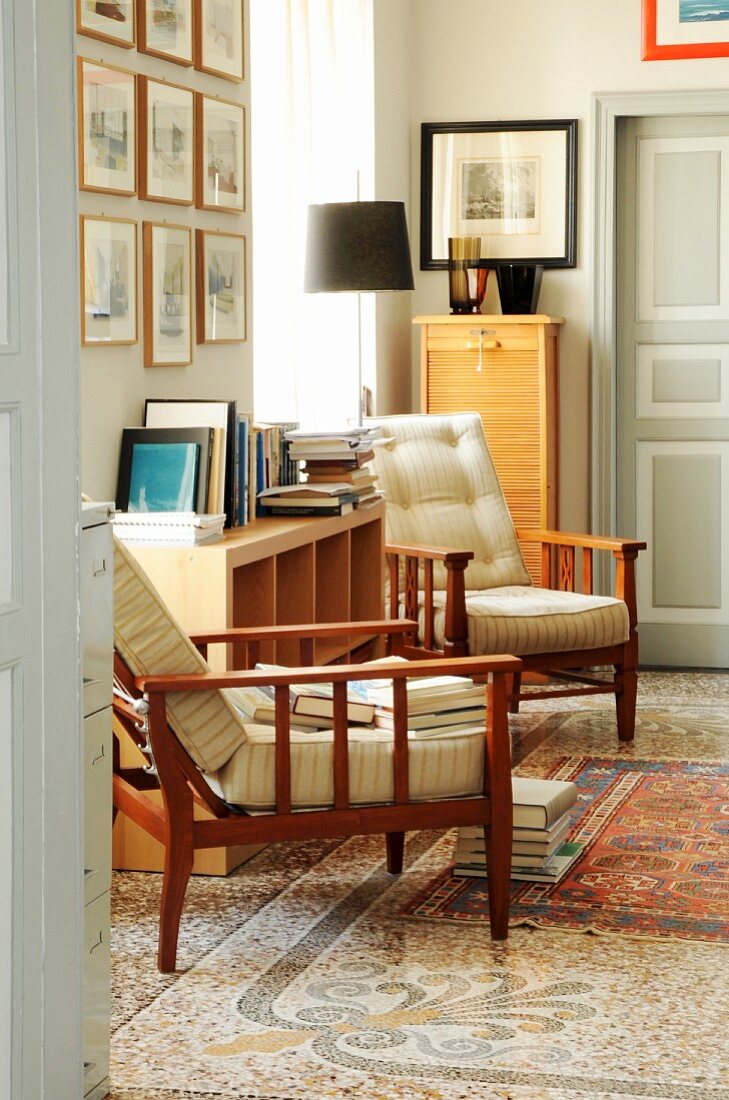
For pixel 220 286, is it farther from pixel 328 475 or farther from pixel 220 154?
pixel 328 475

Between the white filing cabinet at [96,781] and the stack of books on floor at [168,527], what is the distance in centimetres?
87

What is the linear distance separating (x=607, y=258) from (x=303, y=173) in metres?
1.52

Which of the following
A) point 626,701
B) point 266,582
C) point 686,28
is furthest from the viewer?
point 686,28

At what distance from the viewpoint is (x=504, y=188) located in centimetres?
593

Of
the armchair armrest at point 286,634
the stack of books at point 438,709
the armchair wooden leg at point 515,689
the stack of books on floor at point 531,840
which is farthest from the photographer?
the armchair wooden leg at point 515,689

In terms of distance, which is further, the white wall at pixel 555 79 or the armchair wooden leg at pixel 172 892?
the white wall at pixel 555 79

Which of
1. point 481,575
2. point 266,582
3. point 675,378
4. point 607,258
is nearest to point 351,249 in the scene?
point 481,575

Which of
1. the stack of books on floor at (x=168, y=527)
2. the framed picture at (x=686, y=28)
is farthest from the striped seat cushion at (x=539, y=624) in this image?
the framed picture at (x=686, y=28)

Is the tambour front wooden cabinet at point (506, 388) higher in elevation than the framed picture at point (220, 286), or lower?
lower

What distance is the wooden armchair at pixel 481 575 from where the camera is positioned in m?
4.51

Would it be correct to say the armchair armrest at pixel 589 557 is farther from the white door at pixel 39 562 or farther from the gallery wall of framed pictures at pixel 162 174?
the white door at pixel 39 562

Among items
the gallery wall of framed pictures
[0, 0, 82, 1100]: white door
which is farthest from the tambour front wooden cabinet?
[0, 0, 82, 1100]: white door

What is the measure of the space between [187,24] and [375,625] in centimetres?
166

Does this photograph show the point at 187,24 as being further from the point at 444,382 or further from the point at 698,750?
the point at 698,750
